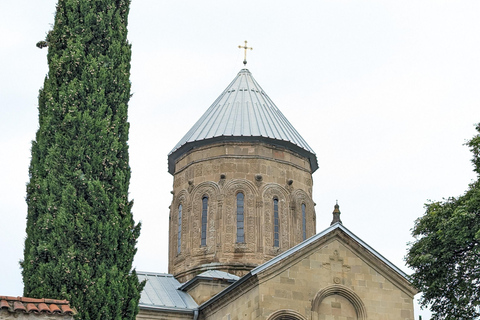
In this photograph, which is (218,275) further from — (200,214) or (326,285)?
(326,285)

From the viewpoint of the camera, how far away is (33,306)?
11.3m

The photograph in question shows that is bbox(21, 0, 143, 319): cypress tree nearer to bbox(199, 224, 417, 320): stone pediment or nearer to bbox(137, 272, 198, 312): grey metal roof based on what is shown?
bbox(199, 224, 417, 320): stone pediment

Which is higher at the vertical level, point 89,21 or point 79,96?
→ point 89,21

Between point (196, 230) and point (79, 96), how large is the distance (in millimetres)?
9498

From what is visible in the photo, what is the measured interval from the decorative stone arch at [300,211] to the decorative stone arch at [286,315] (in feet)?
17.8

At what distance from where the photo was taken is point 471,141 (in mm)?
18750

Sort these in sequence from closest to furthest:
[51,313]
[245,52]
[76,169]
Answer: [51,313]
[76,169]
[245,52]

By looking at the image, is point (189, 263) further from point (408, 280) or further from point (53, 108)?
point (53, 108)

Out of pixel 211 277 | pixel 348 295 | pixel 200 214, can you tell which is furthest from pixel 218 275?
pixel 348 295

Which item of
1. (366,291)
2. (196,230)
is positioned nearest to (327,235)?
(366,291)

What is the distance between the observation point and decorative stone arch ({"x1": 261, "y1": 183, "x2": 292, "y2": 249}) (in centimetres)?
2319

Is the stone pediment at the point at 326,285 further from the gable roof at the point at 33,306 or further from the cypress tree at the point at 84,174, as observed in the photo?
the gable roof at the point at 33,306

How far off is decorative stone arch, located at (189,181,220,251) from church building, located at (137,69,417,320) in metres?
0.03

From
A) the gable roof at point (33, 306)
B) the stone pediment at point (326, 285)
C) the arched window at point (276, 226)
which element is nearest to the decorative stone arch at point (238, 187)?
the arched window at point (276, 226)
